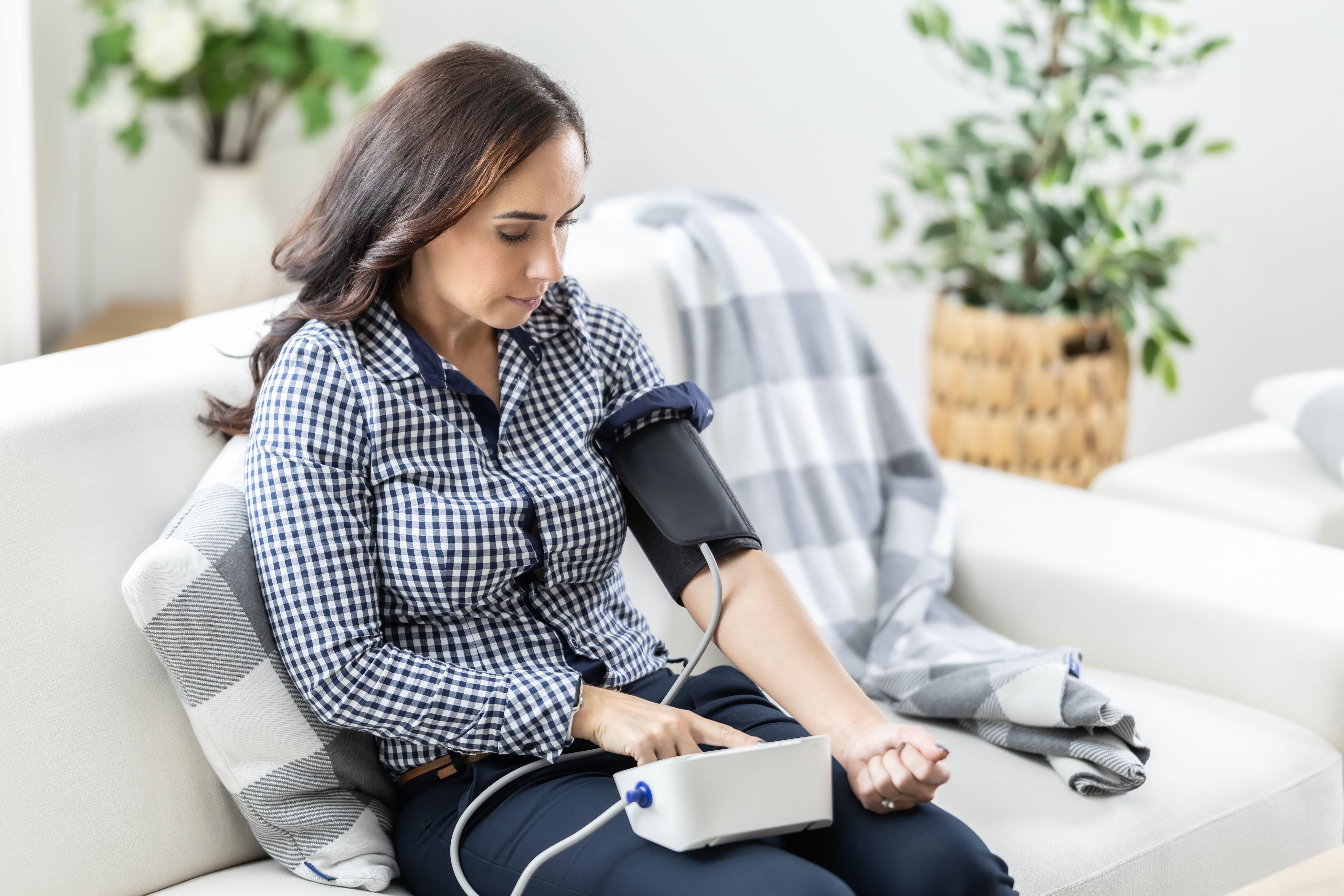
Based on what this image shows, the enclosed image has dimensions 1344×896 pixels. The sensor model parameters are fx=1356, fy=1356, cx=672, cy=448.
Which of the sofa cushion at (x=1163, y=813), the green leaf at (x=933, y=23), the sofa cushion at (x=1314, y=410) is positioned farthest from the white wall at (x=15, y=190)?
the sofa cushion at (x=1314, y=410)

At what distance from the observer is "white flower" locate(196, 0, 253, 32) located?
2.35 m

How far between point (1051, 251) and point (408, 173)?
1.43 meters

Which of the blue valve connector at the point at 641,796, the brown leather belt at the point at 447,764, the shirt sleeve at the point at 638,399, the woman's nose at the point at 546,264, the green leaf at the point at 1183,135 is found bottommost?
the brown leather belt at the point at 447,764

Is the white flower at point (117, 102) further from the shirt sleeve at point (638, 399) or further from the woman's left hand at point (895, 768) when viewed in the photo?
the woman's left hand at point (895, 768)

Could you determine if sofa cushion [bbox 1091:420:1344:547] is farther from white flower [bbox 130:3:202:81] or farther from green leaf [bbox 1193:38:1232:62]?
white flower [bbox 130:3:202:81]

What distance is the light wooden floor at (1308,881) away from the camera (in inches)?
39.1

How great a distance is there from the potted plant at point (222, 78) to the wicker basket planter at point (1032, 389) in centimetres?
119

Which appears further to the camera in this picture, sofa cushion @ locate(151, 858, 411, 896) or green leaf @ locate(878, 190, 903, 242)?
green leaf @ locate(878, 190, 903, 242)

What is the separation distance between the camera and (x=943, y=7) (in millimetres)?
2805

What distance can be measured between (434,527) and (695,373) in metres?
0.61

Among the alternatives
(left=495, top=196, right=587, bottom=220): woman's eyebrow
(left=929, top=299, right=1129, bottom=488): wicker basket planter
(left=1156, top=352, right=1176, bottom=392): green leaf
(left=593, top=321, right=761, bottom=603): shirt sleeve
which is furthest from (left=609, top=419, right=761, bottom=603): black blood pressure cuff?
(left=1156, top=352, right=1176, bottom=392): green leaf

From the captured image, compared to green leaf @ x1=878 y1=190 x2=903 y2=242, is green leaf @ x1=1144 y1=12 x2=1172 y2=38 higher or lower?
green leaf @ x1=1144 y1=12 x2=1172 y2=38

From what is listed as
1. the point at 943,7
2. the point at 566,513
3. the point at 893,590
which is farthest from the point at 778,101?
the point at 566,513

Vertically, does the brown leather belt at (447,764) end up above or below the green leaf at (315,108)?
below
